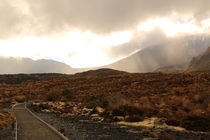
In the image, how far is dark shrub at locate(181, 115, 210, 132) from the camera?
15.1 m

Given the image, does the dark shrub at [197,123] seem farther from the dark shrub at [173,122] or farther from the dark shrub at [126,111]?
the dark shrub at [126,111]

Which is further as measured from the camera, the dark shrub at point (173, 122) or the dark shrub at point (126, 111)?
the dark shrub at point (126, 111)

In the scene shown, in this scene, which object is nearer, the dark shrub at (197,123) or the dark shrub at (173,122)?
the dark shrub at (197,123)

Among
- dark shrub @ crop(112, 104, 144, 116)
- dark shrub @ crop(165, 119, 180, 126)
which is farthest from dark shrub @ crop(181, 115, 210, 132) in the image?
dark shrub @ crop(112, 104, 144, 116)

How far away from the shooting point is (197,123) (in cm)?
1573

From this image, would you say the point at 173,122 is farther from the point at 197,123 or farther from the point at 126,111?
the point at 126,111

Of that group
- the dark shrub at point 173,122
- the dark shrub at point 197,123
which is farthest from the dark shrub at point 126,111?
the dark shrub at point 197,123

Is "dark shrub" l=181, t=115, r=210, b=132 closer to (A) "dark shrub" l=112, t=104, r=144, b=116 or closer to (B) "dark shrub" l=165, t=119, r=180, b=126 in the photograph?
(B) "dark shrub" l=165, t=119, r=180, b=126

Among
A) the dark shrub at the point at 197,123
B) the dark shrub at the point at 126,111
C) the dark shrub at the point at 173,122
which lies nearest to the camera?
the dark shrub at the point at 197,123

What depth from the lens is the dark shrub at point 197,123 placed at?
1508cm

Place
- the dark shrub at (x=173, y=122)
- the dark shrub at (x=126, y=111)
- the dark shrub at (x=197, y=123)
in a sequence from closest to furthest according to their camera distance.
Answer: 1. the dark shrub at (x=197, y=123)
2. the dark shrub at (x=173, y=122)
3. the dark shrub at (x=126, y=111)

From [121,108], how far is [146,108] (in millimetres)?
2385

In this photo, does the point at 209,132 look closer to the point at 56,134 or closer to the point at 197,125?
the point at 197,125

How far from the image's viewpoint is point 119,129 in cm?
1622
